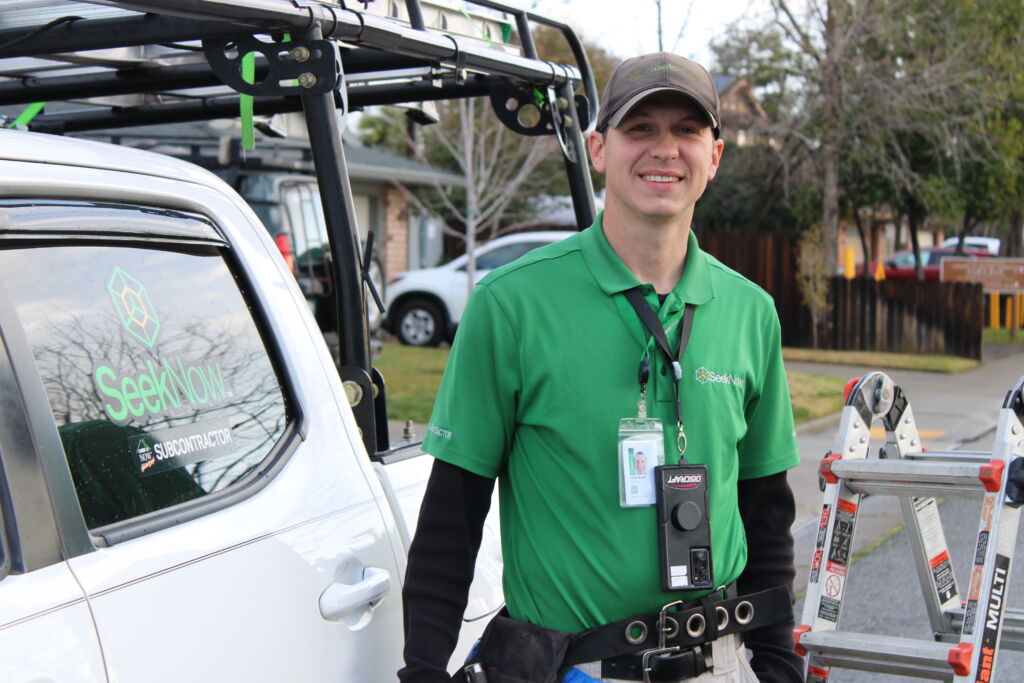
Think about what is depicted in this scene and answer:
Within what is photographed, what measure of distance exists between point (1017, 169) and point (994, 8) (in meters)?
3.05

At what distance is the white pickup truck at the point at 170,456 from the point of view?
5.57 feet

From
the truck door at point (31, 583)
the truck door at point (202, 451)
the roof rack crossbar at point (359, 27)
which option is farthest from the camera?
the roof rack crossbar at point (359, 27)

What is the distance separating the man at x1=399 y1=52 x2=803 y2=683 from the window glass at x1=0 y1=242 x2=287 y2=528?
41 centimetres

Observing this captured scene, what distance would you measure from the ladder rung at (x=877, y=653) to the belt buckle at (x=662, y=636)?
115 centimetres

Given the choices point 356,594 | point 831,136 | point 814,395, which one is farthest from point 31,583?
point 831,136

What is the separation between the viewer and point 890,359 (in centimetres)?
1753

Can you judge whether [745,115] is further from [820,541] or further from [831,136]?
[820,541]

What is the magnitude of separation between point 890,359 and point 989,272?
3889 millimetres

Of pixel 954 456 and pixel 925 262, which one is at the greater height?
pixel 954 456

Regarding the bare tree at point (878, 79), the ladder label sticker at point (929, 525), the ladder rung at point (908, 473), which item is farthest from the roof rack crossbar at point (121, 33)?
the bare tree at point (878, 79)

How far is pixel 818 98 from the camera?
60.3ft

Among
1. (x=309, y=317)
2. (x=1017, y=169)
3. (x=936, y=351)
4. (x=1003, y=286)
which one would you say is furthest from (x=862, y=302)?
(x=309, y=317)

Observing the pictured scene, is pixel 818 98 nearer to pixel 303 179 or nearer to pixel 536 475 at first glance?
pixel 303 179

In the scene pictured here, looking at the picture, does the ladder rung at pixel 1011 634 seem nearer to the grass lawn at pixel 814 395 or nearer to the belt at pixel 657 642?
the belt at pixel 657 642
